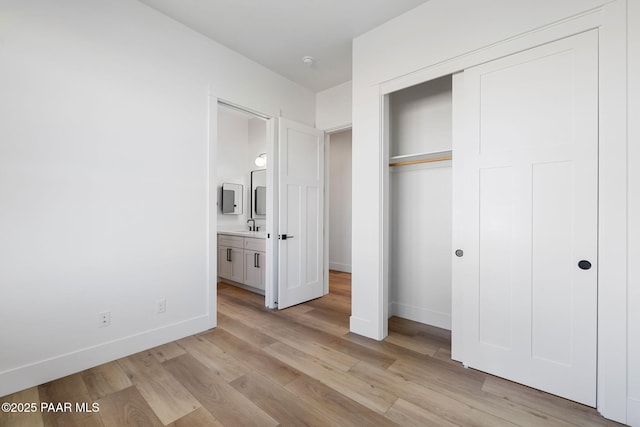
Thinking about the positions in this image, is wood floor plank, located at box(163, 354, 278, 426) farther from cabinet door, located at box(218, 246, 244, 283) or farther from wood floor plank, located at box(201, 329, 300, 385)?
cabinet door, located at box(218, 246, 244, 283)

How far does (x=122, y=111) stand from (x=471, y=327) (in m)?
3.28

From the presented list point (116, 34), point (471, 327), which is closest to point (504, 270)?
point (471, 327)

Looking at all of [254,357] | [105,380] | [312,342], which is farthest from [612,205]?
[105,380]

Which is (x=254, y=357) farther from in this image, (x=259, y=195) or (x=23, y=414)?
(x=259, y=195)

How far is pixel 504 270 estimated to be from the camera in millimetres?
2033

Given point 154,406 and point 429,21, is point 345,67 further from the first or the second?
point 154,406

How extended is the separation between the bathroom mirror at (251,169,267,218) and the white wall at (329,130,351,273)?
4.80 feet

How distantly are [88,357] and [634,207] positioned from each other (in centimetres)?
372

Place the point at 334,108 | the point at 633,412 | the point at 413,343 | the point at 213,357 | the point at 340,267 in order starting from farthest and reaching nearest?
the point at 340,267 < the point at 334,108 < the point at 413,343 < the point at 213,357 < the point at 633,412

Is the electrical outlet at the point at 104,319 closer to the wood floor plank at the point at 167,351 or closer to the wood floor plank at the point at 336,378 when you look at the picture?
the wood floor plank at the point at 167,351

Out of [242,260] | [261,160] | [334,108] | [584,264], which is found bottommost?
[242,260]

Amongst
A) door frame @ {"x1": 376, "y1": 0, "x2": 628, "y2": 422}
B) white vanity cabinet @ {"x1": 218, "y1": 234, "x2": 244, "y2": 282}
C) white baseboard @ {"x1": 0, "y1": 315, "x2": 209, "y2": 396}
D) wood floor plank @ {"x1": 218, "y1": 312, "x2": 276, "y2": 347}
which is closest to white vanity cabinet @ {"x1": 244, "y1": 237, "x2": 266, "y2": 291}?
white vanity cabinet @ {"x1": 218, "y1": 234, "x2": 244, "y2": 282}

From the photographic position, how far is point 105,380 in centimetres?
199

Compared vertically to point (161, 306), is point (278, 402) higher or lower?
lower
